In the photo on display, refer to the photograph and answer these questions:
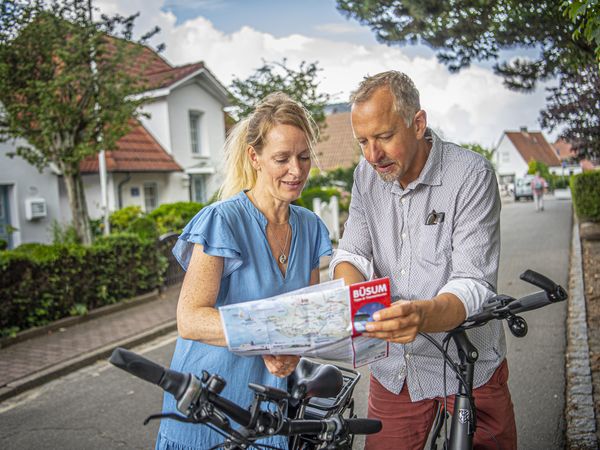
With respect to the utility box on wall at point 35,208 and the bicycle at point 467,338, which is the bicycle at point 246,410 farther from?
the utility box on wall at point 35,208

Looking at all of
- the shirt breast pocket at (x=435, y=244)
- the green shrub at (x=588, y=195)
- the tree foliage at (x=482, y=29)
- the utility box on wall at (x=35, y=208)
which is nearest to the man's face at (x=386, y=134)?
the shirt breast pocket at (x=435, y=244)

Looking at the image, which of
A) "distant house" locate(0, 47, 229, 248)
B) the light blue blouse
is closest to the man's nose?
the light blue blouse

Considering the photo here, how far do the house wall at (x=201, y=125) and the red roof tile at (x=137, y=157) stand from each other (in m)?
0.84

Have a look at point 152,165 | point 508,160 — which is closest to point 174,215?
point 152,165

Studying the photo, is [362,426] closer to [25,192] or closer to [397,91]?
[397,91]

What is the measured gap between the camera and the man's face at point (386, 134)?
2184 mm

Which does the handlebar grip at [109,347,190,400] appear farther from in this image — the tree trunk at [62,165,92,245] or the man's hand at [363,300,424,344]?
the tree trunk at [62,165,92,245]

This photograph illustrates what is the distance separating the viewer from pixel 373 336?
1656 millimetres

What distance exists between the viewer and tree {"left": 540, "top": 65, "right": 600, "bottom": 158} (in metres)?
13.1

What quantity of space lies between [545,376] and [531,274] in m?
4.69

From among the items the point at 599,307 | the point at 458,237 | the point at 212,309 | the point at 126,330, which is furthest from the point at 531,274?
the point at 126,330

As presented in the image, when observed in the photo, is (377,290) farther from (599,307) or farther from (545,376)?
(599,307)

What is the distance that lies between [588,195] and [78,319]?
49.8 ft

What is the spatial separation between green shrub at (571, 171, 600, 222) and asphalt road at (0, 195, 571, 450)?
10.6 m
